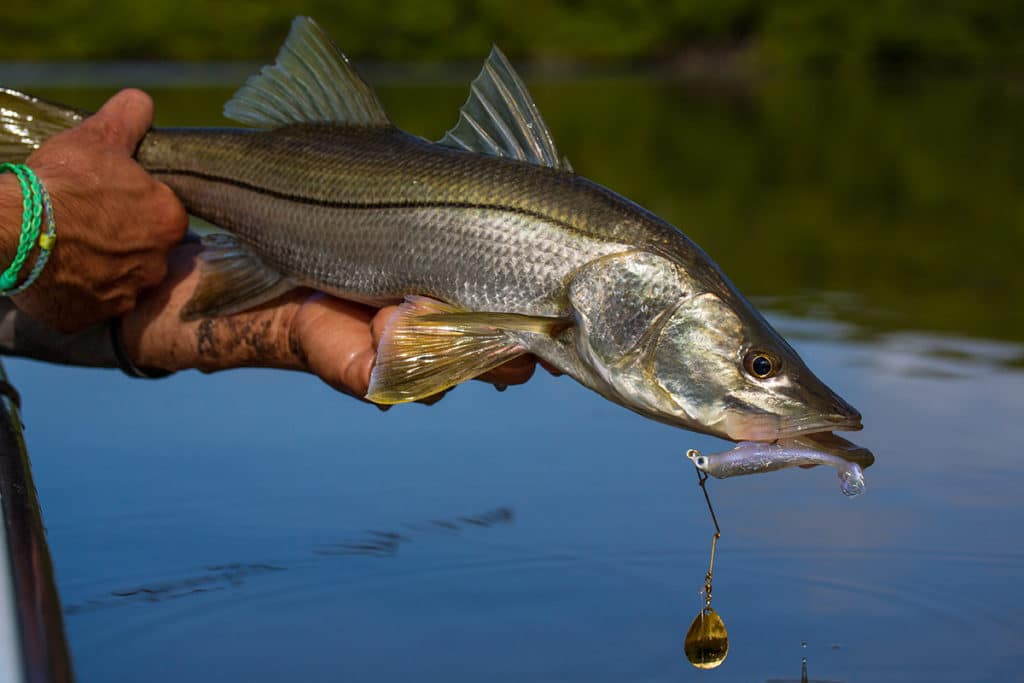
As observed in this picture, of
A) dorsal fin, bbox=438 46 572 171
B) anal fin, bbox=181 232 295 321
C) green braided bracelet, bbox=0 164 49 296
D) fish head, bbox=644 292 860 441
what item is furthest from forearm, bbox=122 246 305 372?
fish head, bbox=644 292 860 441

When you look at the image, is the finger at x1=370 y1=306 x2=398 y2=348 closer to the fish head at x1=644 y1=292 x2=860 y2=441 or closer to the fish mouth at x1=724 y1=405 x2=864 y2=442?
the fish head at x1=644 y1=292 x2=860 y2=441

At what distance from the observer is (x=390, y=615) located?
443cm

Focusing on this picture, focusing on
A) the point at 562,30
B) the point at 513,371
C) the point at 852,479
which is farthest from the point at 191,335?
the point at 562,30

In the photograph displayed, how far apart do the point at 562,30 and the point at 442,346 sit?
65617 millimetres

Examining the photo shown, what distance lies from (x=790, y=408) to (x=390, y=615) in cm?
168

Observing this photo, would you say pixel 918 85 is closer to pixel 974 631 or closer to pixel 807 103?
pixel 807 103

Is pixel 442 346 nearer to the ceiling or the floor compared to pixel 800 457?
nearer to the ceiling

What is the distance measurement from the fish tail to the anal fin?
1.85 feet

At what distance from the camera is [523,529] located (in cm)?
517

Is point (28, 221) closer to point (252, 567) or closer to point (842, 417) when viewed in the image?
point (252, 567)

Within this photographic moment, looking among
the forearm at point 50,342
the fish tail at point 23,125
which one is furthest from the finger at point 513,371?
the forearm at point 50,342

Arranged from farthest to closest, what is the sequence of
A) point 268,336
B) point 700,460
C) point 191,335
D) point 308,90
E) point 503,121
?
point 191,335 → point 268,336 → point 308,90 → point 503,121 → point 700,460

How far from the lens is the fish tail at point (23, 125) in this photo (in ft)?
14.0

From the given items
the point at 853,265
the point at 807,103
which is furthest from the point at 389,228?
the point at 807,103
